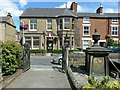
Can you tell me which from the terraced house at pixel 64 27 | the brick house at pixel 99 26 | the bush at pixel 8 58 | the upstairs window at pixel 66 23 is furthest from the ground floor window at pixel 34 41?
the bush at pixel 8 58

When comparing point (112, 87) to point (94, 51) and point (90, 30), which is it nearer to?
point (94, 51)

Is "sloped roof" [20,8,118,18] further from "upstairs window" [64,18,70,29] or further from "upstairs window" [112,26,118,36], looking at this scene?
"upstairs window" [112,26,118,36]

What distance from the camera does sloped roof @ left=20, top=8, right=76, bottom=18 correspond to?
42531 mm

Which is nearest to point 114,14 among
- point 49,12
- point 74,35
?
point 74,35

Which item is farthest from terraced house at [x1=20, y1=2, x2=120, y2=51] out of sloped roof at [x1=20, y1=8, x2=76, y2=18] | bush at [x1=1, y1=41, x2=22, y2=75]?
bush at [x1=1, y1=41, x2=22, y2=75]

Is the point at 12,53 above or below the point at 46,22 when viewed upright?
below

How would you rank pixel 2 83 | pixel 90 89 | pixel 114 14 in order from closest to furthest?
1. pixel 90 89
2. pixel 2 83
3. pixel 114 14

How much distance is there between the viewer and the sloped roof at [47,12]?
42.5 metres

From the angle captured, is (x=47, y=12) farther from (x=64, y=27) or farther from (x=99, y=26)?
(x=99, y=26)

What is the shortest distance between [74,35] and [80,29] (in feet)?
5.59

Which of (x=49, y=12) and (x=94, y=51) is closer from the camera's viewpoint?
(x=94, y=51)

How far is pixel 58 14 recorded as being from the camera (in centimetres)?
4303

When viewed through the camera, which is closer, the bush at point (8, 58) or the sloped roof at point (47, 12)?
the bush at point (8, 58)

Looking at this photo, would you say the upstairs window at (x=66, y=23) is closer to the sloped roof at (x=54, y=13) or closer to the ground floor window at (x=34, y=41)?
the sloped roof at (x=54, y=13)
